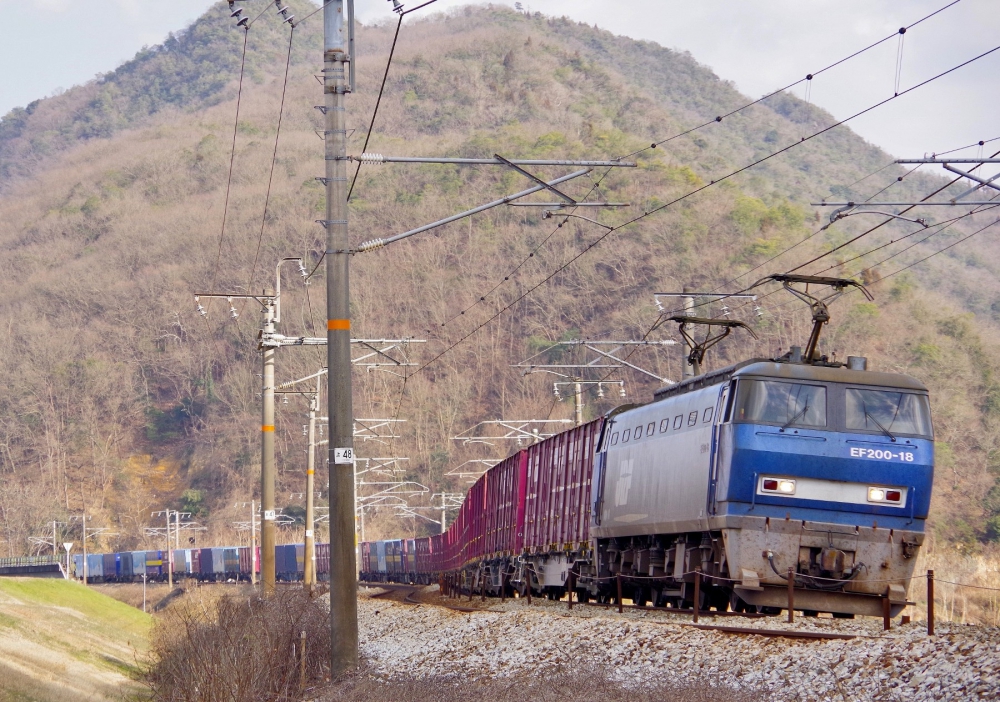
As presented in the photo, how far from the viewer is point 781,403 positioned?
53.1 ft

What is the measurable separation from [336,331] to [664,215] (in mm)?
97440

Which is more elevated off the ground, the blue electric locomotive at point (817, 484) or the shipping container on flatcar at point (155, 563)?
the blue electric locomotive at point (817, 484)

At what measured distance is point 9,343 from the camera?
124500mm

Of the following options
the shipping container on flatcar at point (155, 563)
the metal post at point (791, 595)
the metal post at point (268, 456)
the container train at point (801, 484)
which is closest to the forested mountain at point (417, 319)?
the shipping container on flatcar at point (155, 563)

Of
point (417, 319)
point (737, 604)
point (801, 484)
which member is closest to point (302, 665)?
point (737, 604)

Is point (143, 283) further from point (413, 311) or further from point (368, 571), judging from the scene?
point (368, 571)

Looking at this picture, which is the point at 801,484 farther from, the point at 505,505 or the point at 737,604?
the point at 505,505

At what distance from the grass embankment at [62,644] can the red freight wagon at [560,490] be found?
8.09 m

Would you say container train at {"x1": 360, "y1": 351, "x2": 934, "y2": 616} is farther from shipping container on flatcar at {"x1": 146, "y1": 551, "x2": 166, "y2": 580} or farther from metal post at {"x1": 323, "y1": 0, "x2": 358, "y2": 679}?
shipping container on flatcar at {"x1": 146, "y1": 551, "x2": 166, "y2": 580}

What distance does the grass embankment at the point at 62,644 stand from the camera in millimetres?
28859

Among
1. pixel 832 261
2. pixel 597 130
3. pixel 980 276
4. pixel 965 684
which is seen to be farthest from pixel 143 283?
pixel 965 684

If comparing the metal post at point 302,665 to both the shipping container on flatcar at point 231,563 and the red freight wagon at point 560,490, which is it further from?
the shipping container on flatcar at point 231,563

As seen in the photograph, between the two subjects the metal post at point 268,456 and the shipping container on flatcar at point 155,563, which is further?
the shipping container on flatcar at point 155,563

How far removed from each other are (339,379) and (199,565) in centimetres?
6649
